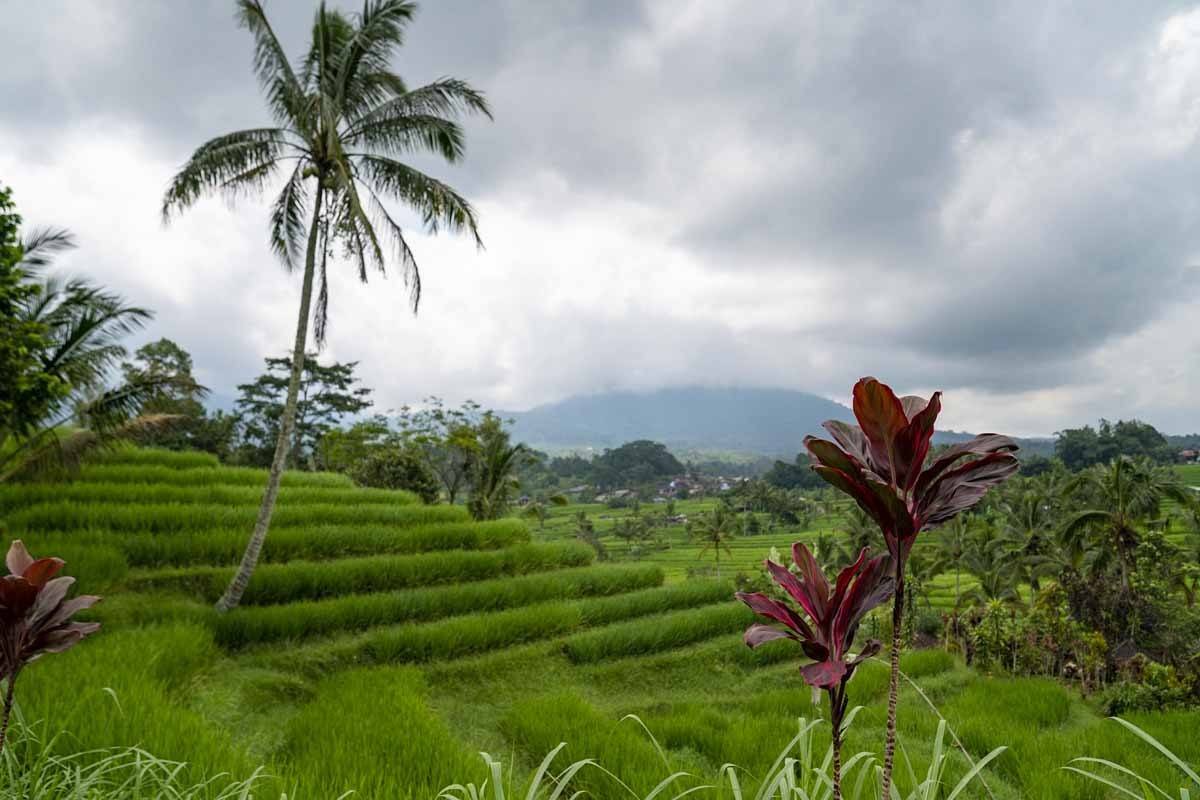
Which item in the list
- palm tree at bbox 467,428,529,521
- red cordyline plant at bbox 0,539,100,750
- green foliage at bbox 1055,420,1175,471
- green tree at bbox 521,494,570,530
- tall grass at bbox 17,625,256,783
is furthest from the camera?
green foliage at bbox 1055,420,1175,471

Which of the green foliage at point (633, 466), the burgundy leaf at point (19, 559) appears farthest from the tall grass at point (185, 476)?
the green foliage at point (633, 466)

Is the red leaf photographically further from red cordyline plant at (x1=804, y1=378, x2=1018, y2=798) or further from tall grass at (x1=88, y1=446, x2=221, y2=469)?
tall grass at (x1=88, y1=446, x2=221, y2=469)

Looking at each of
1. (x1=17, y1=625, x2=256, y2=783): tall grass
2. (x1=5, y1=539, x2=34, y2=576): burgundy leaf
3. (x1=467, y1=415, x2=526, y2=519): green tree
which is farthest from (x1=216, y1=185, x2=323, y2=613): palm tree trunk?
(x1=467, y1=415, x2=526, y2=519): green tree

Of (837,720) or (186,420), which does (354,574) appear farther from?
(186,420)

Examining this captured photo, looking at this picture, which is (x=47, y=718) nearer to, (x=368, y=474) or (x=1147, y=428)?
(x=368, y=474)

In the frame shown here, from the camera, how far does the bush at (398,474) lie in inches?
812

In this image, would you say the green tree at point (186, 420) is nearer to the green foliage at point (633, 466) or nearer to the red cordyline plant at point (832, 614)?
the red cordyline plant at point (832, 614)

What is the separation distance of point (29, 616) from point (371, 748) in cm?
291

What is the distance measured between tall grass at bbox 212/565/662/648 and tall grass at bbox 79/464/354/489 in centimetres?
563

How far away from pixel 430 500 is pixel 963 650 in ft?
63.6

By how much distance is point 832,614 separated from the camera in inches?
40.3

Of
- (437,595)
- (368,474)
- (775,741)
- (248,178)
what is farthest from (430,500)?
(775,741)

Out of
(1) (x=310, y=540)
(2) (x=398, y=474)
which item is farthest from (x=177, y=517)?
(2) (x=398, y=474)

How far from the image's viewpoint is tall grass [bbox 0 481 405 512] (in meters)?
9.27
